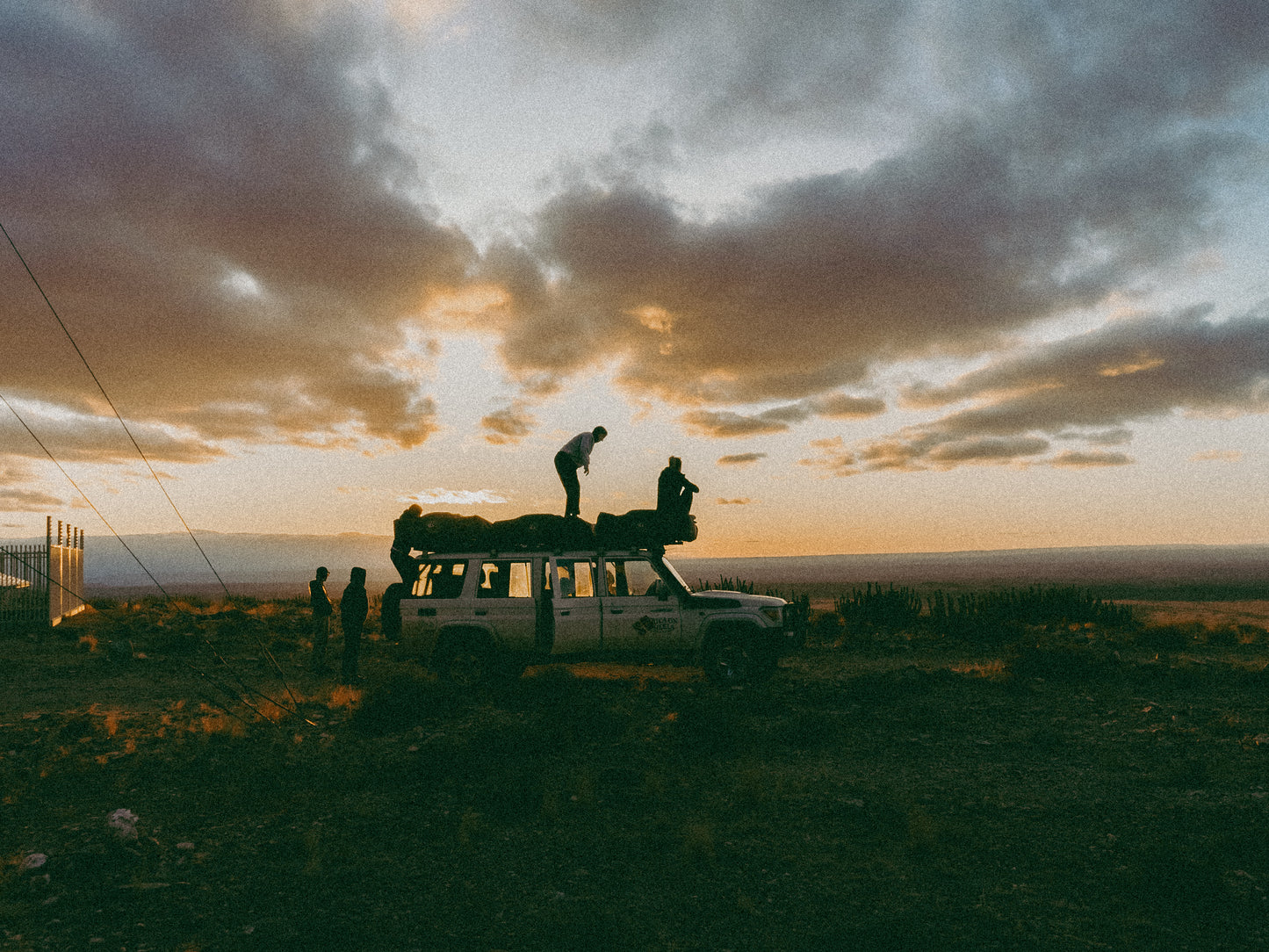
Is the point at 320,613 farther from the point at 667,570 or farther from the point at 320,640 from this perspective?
the point at 667,570

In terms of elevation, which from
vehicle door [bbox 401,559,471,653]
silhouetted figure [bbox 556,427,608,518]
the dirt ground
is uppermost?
silhouetted figure [bbox 556,427,608,518]

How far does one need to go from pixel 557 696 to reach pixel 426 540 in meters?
3.01

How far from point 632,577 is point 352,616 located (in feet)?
16.7

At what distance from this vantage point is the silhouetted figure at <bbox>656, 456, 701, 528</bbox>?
11.3m

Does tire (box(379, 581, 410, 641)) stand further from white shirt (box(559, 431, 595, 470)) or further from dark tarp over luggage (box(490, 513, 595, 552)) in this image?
white shirt (box(559, 431, 595, 470))

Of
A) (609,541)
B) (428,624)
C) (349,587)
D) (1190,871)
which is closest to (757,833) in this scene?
(1190,871)

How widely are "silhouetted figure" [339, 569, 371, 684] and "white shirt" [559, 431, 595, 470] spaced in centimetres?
388

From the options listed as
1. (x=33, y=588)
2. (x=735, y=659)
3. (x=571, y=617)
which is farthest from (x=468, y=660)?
(x=33, y=588)

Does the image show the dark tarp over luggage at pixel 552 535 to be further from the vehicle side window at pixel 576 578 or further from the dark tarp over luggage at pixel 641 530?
the vehicle side window at pixel 576 578

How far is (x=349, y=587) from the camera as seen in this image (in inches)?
507

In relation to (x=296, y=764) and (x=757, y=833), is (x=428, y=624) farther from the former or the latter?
(x=757, y=833)

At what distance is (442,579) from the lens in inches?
445

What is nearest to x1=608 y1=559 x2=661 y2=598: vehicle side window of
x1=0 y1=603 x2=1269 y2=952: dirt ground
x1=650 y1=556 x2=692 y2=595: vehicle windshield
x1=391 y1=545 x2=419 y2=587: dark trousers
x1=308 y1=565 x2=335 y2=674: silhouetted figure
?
x1=650 y1=556 x2=692 y2=595: vehicle windshield

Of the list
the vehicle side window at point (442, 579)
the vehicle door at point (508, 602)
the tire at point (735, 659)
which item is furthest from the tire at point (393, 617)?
the tire at point (735, 659)
